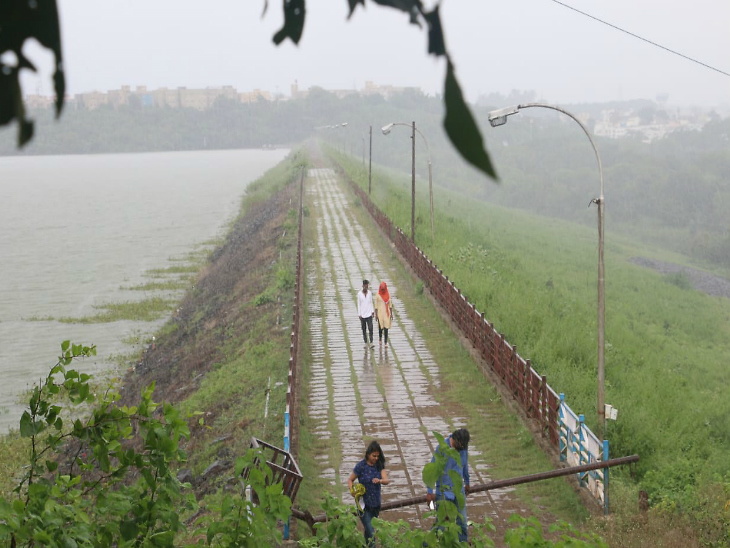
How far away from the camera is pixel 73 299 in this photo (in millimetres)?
38938

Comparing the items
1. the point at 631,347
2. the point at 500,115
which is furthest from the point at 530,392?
the point at 631,347

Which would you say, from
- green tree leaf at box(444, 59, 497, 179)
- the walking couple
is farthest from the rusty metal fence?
green tree leaf at box(444, 59, 497, 179)

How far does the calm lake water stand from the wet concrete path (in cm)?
482

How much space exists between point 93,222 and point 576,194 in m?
51.1

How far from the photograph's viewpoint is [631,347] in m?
24.5

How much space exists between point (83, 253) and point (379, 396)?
40154 mm

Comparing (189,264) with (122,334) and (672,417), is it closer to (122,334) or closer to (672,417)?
(122,334)

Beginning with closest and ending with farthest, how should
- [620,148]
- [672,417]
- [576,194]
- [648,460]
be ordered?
[648,460], [672,417], [576,194], [620,148]

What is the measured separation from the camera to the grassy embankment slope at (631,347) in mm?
11582

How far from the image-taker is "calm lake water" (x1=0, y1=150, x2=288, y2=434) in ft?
99.3

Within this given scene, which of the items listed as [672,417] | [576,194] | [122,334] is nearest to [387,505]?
[672,417]

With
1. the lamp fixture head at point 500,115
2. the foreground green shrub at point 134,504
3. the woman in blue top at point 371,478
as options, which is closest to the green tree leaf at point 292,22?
the foreground green shrub at point 134,504

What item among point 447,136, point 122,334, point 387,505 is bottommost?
point 122,334

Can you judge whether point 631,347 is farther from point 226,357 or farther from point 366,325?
point 226,357
